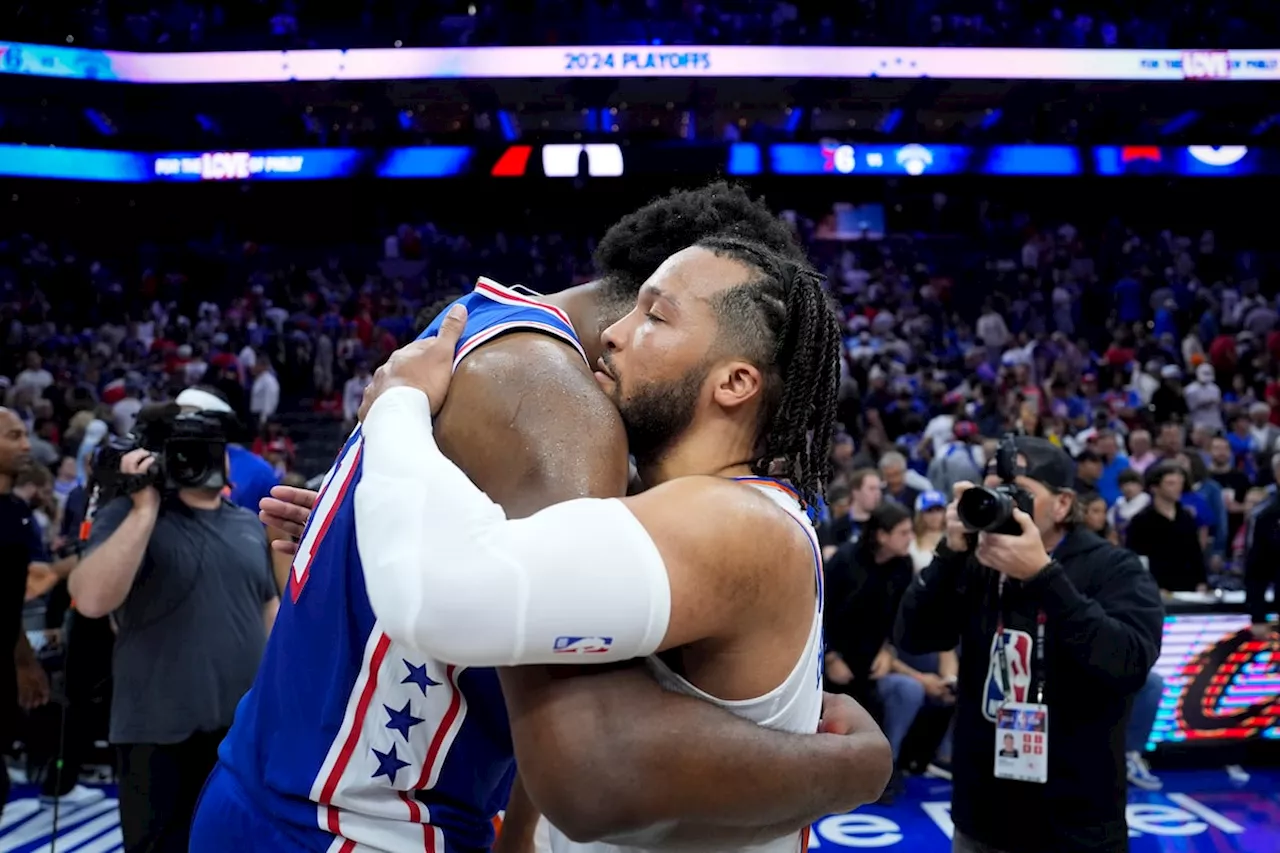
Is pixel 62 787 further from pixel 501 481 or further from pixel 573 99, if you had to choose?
pixel 573 99

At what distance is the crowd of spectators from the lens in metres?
18.8

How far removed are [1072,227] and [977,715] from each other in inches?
727

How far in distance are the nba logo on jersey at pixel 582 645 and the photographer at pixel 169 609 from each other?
2.79 meters

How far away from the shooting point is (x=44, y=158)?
2006 cm

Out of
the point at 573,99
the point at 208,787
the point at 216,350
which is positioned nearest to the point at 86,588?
the point at 208,787

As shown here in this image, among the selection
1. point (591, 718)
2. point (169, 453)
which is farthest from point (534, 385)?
point (169, 453)

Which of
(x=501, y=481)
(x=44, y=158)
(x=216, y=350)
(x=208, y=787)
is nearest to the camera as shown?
(x=501, y=481)

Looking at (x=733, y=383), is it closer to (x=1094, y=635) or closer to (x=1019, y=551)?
(x=1019, y=551)

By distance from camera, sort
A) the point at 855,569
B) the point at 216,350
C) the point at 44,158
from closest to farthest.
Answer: the point at 855,569 → the point at 216,350 → the point at 44,158

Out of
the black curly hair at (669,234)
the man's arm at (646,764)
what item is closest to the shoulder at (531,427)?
the man's arm at (646,764)

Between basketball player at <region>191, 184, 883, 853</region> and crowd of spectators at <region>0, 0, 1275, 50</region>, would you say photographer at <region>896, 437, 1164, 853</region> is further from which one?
crowd of spectators at <region>0, 0, 1275, 50</region>

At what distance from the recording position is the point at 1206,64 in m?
19.0

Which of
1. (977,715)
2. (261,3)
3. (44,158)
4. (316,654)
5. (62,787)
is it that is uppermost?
(261,3)

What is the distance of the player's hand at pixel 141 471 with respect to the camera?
3.79 meters
